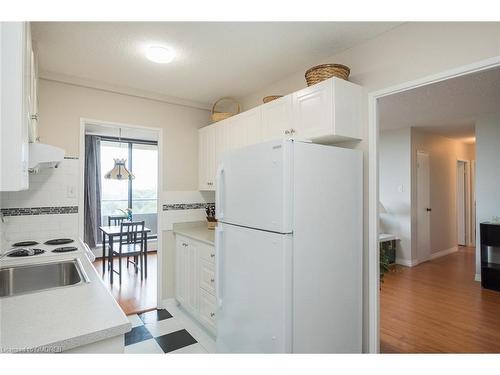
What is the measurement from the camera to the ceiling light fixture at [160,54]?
2201 millimetres

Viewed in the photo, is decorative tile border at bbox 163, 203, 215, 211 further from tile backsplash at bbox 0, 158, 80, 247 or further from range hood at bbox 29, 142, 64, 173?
range hood at bbox 29, 142, 64, 173

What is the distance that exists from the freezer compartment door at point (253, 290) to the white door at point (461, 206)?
6.70m

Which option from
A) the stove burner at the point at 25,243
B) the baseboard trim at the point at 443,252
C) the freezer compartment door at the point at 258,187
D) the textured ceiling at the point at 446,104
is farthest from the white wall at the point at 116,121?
the baseboard trim at the point at 443,252

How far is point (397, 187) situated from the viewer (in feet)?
17.2

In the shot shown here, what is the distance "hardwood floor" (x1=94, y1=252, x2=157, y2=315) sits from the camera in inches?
132

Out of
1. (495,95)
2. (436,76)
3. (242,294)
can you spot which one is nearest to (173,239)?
(242,294)

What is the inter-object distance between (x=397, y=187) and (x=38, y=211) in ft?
17.2

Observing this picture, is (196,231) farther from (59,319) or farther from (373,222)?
(59,319)

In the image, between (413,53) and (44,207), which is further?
(44,207)

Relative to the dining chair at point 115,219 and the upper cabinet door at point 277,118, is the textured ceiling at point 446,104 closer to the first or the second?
the upper cabinet door at point 277,118

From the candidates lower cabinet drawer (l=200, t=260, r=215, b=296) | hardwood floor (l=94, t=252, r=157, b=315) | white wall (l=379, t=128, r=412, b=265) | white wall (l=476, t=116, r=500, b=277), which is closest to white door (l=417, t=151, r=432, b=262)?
white wall (l=379, t=128, r=412, b=265)

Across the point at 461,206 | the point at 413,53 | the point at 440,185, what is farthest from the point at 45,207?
the point at 461,206
